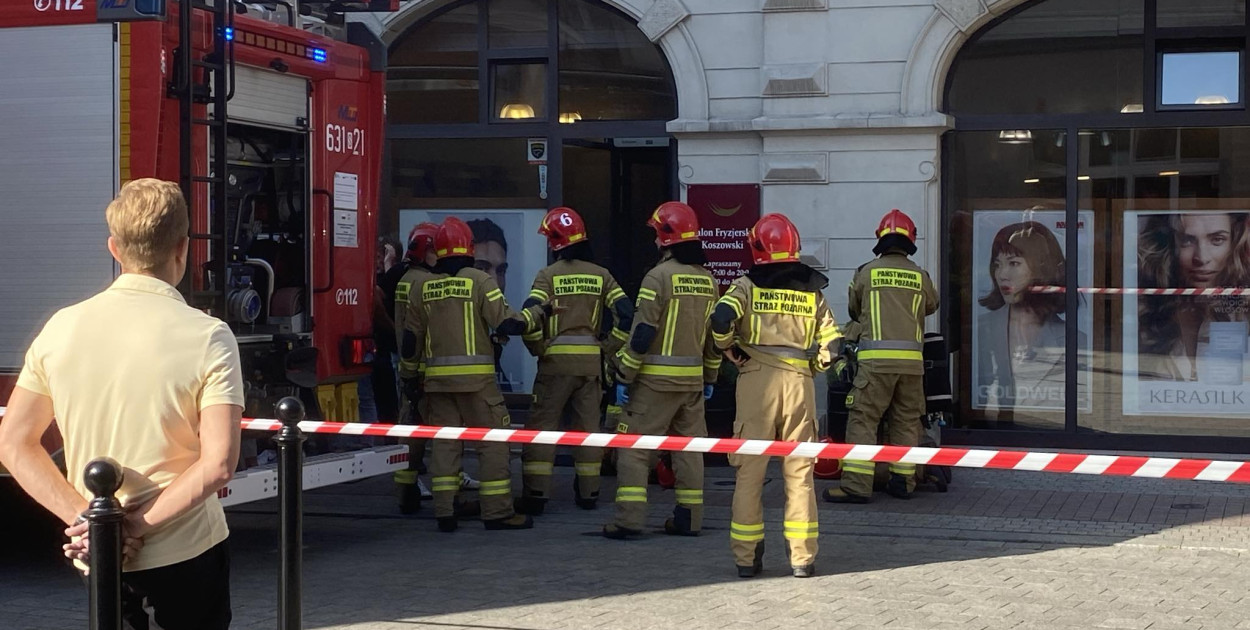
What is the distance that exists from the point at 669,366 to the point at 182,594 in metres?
5.47

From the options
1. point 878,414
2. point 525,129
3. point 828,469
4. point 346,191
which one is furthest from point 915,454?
point 525,129

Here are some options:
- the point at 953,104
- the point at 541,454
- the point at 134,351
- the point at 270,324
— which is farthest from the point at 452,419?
the point at 134,351

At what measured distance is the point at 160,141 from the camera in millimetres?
7355

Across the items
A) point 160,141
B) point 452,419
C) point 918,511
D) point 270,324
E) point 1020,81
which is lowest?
point 918,511

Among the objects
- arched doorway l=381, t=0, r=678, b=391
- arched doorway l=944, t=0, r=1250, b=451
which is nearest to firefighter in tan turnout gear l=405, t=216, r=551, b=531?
arched doorway l=381, t=0, r=678, b=391

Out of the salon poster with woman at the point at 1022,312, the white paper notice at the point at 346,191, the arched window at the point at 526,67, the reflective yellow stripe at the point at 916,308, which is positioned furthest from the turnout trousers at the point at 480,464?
the salon poster with woman at the point at 1022,312

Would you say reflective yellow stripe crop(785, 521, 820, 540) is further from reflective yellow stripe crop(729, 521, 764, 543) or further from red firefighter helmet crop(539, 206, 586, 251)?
red firefighter helmet crop(539, 206, 586, 251)

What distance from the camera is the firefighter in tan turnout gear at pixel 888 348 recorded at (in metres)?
10.0

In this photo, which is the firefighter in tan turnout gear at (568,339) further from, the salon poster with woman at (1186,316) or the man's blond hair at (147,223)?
the man's blond hair at (147,223)

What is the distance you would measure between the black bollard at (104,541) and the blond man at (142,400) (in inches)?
2.2

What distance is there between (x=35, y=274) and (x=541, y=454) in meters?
3.31

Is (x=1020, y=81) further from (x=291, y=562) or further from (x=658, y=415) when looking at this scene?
(x=291, y=562)

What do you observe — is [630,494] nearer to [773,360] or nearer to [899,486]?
[773,360]

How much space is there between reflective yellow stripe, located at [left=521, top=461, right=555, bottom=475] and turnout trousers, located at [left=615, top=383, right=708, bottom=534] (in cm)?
77
